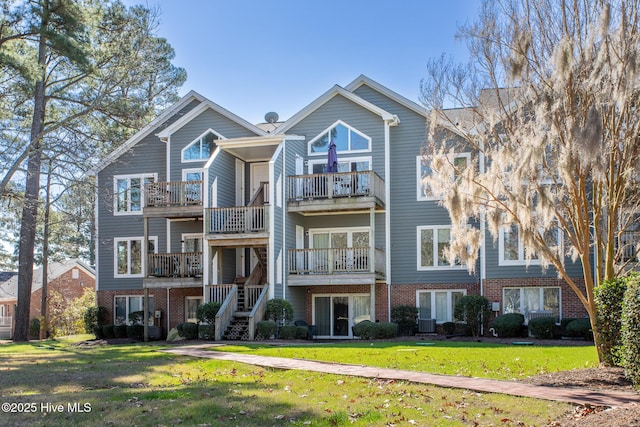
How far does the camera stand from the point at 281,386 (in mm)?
10688

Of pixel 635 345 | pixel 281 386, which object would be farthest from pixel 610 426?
pixel 281 386

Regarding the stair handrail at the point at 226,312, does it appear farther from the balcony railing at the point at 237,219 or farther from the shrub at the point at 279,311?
the balcony railing at the point at 237,219

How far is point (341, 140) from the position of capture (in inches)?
1059

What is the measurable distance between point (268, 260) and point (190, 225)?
5396 mm

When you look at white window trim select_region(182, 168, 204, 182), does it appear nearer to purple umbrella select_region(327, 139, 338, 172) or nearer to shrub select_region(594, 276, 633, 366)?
purple umbrella select_region(327, 139, 338, 172)

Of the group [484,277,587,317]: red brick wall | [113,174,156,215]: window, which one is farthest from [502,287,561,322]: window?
[113,174,156,215]: window

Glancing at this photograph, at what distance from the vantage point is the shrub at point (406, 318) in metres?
25.1

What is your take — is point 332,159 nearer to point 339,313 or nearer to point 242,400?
point 339,313

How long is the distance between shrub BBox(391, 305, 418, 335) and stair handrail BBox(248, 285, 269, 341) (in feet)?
15.8

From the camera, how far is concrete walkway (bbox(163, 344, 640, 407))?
9.20 metres

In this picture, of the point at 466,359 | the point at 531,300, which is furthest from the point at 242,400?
the point at 531,300

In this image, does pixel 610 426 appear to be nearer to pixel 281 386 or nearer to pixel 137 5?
pixel 281 386

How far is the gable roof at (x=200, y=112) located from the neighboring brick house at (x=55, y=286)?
20.2 m

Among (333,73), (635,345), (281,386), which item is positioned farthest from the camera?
(333,73)
